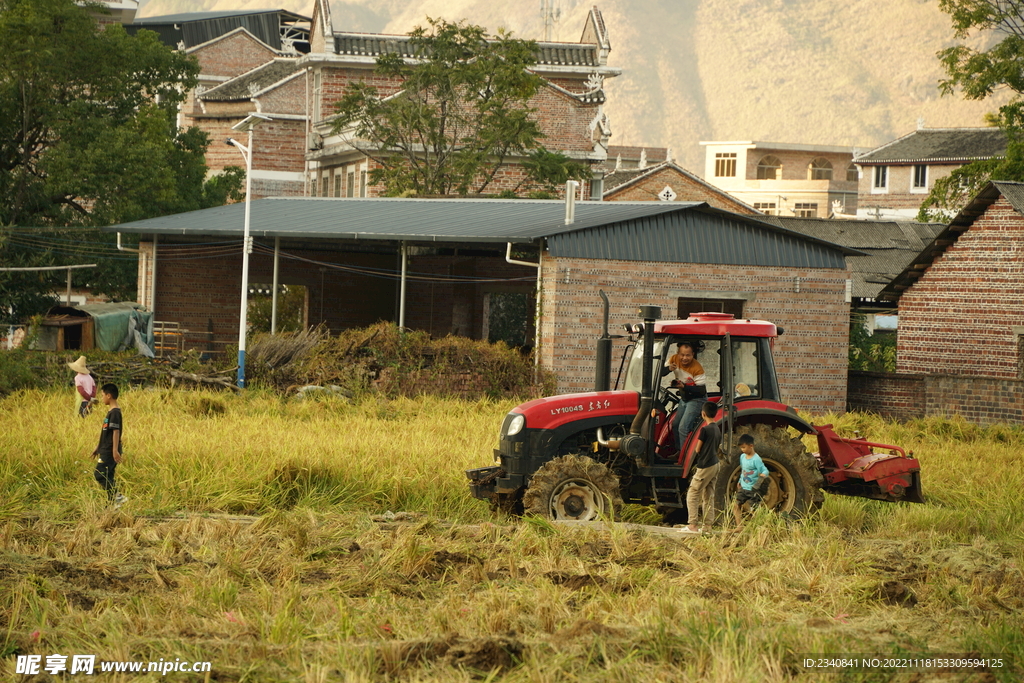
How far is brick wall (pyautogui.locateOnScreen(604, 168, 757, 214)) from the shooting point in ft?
182

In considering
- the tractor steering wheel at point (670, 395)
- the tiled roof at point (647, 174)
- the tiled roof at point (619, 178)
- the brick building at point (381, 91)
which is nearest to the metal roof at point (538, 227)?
the tractor steering wheel at point (670, 395)

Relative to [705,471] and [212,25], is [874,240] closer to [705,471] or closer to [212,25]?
[705,471]

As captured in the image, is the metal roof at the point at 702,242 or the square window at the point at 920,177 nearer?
the metal roof at the point at 702,242

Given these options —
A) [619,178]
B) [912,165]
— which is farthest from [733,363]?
[912,165]

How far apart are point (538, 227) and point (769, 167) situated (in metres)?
65.5

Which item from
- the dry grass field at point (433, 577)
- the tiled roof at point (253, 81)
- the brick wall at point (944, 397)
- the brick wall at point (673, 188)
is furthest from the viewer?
the tiled roof at point (253, 81)

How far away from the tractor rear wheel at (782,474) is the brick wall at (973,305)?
47.0 feet

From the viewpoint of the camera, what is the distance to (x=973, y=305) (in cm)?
2494

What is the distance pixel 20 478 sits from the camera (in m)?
13.1

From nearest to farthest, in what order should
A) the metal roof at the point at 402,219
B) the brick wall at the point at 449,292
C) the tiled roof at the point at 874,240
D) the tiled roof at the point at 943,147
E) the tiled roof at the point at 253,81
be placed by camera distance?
1. the metal roof at the point at 402,219
2. the tiled roof at the point at 874,240
3. the brick wall at the point at 449,292
4. the tiled roof at the point at 253,81
5. the tiled roof at the point at 943,147

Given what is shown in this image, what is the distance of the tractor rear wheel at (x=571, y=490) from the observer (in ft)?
37.8

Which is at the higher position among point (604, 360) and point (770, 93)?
point (770, 93)

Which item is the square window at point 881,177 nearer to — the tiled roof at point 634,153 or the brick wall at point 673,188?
the tiled roof at point 634,153

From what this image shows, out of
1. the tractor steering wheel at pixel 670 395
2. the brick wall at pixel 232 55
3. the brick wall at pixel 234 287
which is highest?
the brick wall at pixel 232 55
